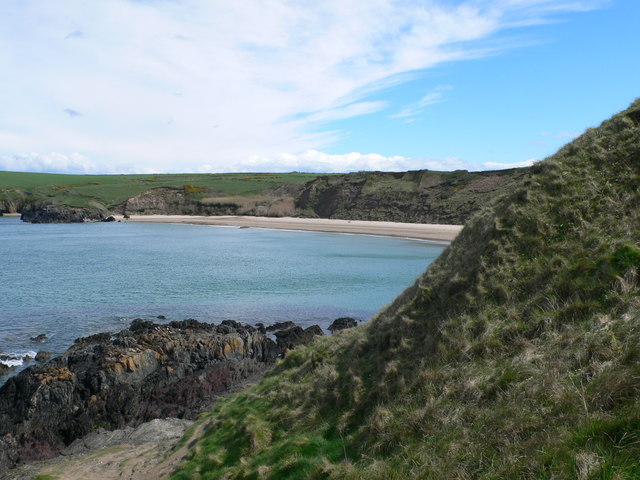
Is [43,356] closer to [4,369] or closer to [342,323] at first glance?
[4,369]

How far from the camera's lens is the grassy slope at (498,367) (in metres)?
7.13

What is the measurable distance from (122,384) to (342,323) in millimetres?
13987

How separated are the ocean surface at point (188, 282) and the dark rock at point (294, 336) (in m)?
3.16

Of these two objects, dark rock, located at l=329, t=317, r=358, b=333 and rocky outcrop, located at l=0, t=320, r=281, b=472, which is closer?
rocky outcrop, located at l=0, t=320, r=281, b=472

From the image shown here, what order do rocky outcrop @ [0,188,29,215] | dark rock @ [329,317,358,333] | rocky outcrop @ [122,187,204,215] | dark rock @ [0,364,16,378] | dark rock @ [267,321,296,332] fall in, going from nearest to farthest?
dark rock @ [0,364,16,378] < dark rock @ [329,317,358,333] < dark rock @ [267,321,296,332] < rocky outcrop @ [122,187,204,215] < rocky outcrop @ [0,188,29,215]

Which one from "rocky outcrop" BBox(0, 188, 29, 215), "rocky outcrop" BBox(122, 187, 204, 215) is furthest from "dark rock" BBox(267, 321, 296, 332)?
"rocky outcrop" BBox(0, 188, 29, 215)

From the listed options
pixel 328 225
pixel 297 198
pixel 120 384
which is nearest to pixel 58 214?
pixel 297 198

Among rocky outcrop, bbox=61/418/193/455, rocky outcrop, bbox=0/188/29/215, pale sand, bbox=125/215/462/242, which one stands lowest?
rocky outcrop, bbox=61/418/193/455

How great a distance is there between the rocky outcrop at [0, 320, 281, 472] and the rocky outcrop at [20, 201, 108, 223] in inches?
4900

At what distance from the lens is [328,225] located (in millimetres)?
108312

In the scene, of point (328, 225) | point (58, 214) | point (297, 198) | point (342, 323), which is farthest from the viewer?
point (297, 198)

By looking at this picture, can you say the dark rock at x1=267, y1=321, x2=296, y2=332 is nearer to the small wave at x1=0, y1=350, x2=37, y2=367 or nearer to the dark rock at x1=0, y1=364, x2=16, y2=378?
the small wave at x1=0, y1=350, x2=37, y2=367

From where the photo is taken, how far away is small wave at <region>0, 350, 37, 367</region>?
23350mm

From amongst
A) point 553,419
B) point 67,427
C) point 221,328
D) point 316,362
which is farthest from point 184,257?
point 553,419
